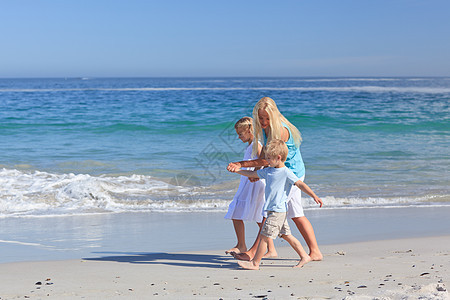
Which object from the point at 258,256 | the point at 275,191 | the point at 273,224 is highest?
the point at 275,191

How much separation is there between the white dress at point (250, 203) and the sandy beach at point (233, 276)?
1.28 feet

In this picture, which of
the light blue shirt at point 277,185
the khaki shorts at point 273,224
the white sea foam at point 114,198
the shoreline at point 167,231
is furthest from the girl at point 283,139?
the white sea foam at point 114,198

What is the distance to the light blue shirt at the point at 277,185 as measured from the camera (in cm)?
387

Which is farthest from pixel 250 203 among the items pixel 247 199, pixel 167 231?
pixel 167 231

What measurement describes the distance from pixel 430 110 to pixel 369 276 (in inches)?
885

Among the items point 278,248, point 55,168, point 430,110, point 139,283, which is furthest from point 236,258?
point 430,110

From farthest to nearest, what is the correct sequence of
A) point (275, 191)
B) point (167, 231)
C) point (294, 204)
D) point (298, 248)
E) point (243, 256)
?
point (167, 231) → point (243, 256) → point (294, 204) → point (298, 248) → point (275, 191)

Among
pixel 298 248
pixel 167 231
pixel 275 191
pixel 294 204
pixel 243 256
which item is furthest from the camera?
pixel 167 231

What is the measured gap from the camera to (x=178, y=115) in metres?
21.7

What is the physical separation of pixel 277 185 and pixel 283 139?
0.38 metres

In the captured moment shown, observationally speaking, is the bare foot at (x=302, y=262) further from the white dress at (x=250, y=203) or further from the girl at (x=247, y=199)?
the white dress at (x=250, y=203)

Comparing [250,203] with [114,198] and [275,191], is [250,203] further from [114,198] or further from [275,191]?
[114,198]

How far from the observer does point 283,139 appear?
4.02 metres

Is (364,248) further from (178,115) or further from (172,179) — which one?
(178,115)
